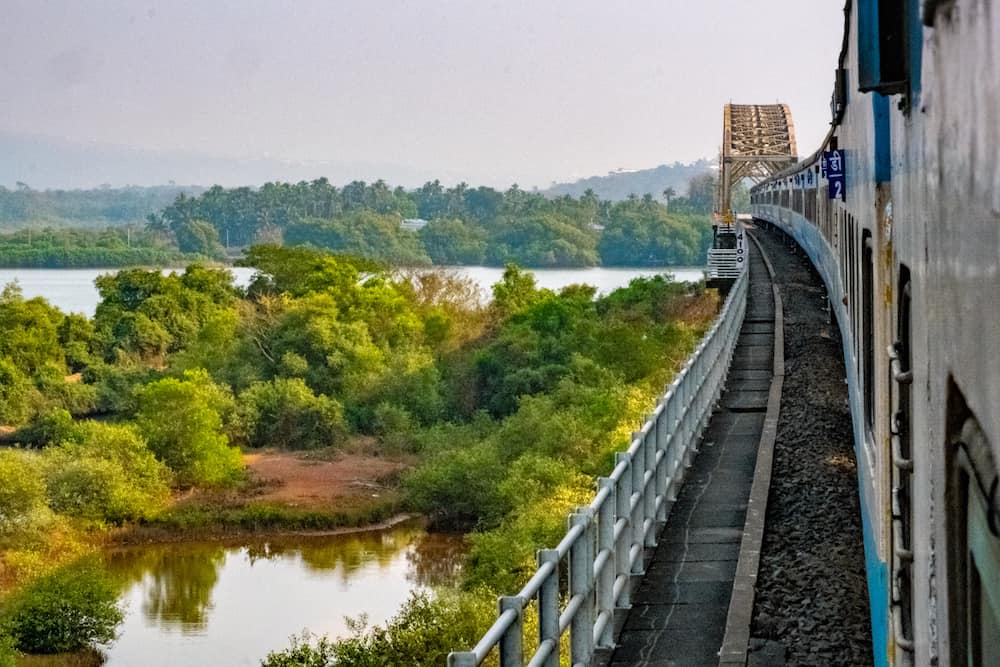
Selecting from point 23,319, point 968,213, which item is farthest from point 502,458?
point 968,213

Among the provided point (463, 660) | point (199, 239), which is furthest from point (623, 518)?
point (199, 239)

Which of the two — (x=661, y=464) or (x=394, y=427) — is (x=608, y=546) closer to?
(x=661, y=464)

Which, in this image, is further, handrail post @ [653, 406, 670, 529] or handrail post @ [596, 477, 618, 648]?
handrail post @ [653, 406, 670, 529]

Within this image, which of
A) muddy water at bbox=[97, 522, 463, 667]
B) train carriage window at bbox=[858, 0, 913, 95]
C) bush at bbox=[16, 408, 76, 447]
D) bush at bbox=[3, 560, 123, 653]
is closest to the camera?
train carriage window at bbox=[858, 0, 913, 95]

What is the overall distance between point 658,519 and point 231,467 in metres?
43.6

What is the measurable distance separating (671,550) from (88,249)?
177222 mm

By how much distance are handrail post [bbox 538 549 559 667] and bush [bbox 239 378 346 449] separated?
5415 cm

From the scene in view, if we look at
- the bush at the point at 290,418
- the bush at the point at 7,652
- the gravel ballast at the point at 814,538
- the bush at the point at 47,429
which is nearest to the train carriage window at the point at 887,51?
the gravel ballast at the point at 814,538

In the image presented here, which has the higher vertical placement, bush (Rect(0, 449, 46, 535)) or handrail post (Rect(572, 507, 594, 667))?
handrail post (Rect(572, 507, 594, 667))

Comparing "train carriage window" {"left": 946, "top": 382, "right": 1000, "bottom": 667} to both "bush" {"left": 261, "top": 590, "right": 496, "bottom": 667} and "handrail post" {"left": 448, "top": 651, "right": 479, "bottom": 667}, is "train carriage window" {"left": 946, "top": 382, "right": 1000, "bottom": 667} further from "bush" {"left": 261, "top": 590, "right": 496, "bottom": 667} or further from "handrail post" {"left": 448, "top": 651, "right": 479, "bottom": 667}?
"bush" {"left": 261, "top": 590, "right": 496, "bottom": 667}

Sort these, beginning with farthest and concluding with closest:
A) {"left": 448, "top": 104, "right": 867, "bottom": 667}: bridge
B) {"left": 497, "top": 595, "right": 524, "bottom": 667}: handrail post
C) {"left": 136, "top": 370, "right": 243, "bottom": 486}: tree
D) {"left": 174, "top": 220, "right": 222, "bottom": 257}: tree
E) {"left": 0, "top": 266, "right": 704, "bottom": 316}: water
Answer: {"left": 174, "top": 220, "right": 222, "bottom": 257}: tree
{"left": 0, "top": 266, "right": 704, "bottom": 316}: water
{"left": 136, "top": 370, "right": 243, "bottom": 486}: tree
{"left": 448, "top": 104, "right": 867, "bottom": 667}: bridge
{"left": 497, "top": 595, "right": 524, "bottom": 667}: handrail post

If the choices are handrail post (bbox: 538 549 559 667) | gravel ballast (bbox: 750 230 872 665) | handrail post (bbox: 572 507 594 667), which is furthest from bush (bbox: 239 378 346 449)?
handrail post (bbox: 538 549 559 667)

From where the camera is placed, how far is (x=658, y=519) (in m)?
10.1

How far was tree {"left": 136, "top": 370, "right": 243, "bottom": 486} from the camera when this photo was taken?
50594mm
